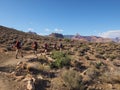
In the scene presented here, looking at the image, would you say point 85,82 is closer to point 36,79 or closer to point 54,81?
point 54,81

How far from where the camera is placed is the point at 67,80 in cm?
1063

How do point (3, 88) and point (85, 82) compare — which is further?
point (85, 82)

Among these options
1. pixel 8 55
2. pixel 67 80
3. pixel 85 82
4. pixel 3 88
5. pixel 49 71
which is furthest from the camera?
pixel 8 55

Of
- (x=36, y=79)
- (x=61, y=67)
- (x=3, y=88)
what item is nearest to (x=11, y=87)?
(x=3, y=88)

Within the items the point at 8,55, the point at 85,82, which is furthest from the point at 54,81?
the point at 8,55

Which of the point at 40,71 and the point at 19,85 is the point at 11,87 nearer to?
the point at 19,85

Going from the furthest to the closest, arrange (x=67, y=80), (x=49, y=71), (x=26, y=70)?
(x=49, y=71)
(x=26, y=70)
(x=67, y=80)

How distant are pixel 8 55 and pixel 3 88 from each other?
1104 centimetres

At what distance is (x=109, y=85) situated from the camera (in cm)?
1105

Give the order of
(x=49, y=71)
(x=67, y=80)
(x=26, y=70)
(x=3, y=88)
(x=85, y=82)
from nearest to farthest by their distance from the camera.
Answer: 1. (x=3, y=88)
2. (x=67, y=80)
3. (x=85, y=82)
4. (x=26, y=70)
5. (x=49, y=71)

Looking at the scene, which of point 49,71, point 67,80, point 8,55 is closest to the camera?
point 67,80

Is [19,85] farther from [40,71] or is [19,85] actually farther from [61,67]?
[61,67]

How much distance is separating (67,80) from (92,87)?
144cm

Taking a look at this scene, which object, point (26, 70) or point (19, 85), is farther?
point (26, 70)
